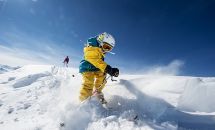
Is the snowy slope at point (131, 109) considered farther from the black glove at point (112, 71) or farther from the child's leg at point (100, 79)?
the black glove at point (112, 71)

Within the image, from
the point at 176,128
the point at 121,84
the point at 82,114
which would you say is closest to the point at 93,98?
the point at 82,114

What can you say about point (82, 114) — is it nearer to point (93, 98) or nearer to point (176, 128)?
point (93, 98)

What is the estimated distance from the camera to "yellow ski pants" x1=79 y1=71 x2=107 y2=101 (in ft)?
24.0

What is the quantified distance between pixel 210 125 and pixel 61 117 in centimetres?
362

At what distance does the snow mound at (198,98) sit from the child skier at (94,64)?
2.24 m

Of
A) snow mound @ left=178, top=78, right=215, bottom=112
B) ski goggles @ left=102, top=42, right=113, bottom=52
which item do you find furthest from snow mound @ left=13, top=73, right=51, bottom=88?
snow mound @ left=178, top=78, right=215, bottom=112

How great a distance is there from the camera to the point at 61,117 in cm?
636

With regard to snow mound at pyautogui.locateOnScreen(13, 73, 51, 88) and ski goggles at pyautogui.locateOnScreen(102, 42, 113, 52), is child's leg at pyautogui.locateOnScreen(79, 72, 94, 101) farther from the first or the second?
snow mound at pyautogui.locateOnScreen(13, 73, 51, 88)

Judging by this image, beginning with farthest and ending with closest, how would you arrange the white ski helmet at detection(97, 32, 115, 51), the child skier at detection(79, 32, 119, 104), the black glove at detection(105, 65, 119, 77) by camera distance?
1. the white ski helmet at detection(97, 32, 115, 51)
2. the child skier at detection(79, 32, 119, 104)
3. the black glove at detection(105, 65, 119, 77)

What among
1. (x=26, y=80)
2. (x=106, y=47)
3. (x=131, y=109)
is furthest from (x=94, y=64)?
(x=26, y=80)

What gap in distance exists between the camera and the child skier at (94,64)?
7266 millimetres

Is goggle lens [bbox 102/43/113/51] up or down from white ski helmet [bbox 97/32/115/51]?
down

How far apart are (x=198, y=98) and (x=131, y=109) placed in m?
1.83

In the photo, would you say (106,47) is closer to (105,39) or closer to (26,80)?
(105,39)
